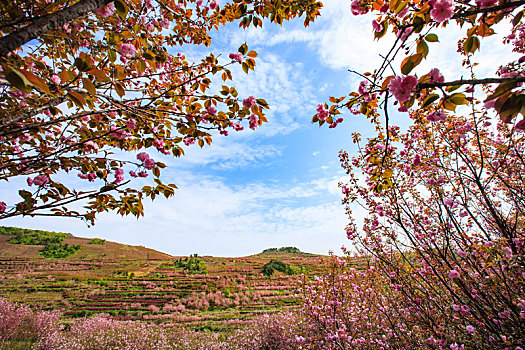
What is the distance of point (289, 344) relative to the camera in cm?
639

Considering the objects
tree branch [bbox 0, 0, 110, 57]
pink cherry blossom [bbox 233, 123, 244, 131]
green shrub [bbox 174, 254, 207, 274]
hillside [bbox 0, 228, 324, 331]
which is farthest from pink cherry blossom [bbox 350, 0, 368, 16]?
green shrub [bbox 174, 254, 207, 274]

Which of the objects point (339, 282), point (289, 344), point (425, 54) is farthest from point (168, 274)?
point (425, 54)

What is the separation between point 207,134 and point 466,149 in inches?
155

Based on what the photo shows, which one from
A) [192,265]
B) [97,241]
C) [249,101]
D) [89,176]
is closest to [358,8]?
[249,101]

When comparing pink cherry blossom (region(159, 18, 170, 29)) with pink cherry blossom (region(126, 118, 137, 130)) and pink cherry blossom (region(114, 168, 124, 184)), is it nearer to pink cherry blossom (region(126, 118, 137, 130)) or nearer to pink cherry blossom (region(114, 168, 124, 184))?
pink cherry blossom (region(126, 118, 137, 130))

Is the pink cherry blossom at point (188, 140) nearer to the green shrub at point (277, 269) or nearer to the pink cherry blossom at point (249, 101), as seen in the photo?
the pink cherry blossom at point (249, 101)

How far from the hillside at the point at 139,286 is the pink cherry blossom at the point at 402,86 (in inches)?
498

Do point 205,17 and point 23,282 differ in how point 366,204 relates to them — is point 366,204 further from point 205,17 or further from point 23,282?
point 23,282

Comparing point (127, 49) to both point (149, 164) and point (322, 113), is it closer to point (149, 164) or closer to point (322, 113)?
point (149, 164)

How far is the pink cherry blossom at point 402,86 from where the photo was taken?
3.57 ft

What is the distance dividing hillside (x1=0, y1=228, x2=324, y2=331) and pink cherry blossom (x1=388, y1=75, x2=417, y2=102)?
12653mm

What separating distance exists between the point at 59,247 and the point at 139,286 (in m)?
25.9

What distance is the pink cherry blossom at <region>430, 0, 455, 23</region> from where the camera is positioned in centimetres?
98

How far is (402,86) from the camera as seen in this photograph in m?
1.11
